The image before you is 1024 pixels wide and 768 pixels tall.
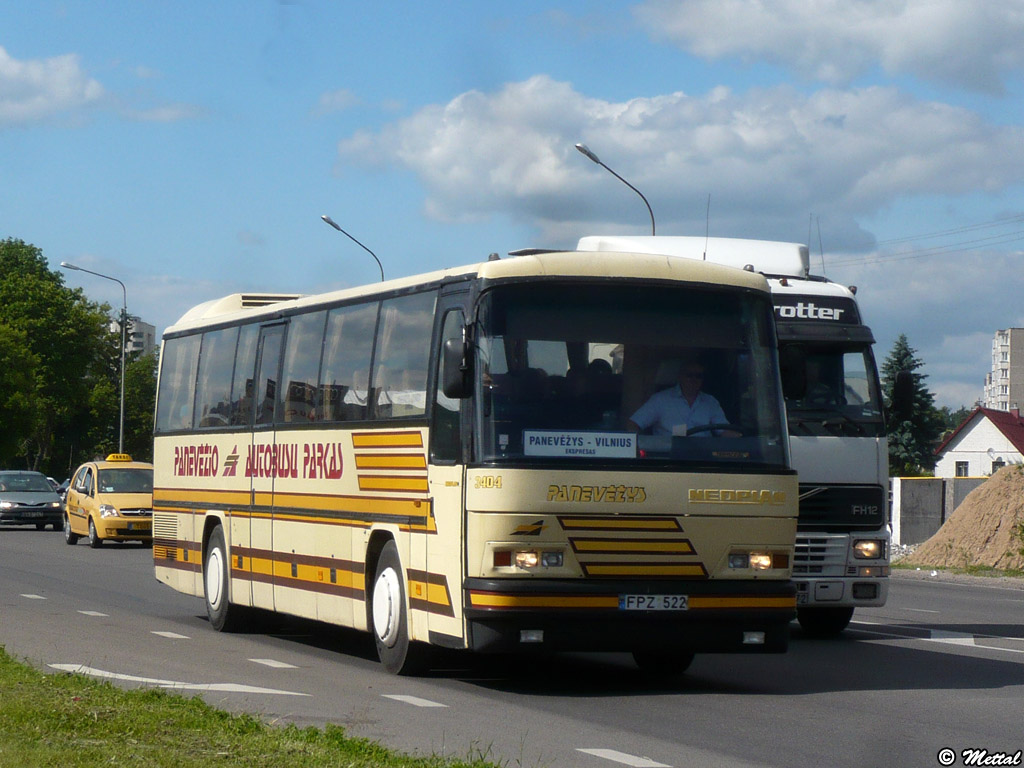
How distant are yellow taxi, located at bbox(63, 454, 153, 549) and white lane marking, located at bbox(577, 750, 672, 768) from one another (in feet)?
88.3

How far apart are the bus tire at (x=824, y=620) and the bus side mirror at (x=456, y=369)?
692 cm

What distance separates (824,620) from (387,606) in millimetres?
6132

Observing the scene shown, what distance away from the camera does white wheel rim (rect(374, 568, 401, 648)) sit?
12.7 metres

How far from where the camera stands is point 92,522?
3569 centimetres

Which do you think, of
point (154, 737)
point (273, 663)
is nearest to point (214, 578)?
point (273, 663)

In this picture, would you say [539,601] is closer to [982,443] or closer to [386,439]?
[386,439]

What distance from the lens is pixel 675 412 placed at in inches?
459

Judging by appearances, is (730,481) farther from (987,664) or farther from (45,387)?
(45,387)

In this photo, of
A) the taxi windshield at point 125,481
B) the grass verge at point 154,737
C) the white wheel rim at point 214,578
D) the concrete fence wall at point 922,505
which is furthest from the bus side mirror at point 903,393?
the concrete fence wall at point 922,505

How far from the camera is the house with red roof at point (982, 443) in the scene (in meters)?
104

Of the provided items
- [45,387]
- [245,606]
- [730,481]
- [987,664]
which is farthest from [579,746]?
[45,387]

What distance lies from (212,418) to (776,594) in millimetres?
7840

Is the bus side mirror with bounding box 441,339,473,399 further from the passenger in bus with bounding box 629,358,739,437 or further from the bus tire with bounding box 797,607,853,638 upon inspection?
the bus tire with bounding box 797,607,853,638

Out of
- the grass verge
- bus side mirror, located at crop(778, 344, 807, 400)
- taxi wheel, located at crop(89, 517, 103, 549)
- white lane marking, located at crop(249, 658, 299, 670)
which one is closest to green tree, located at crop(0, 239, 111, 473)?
taxi wheel, located at crop(89, 517, 103, 549)
